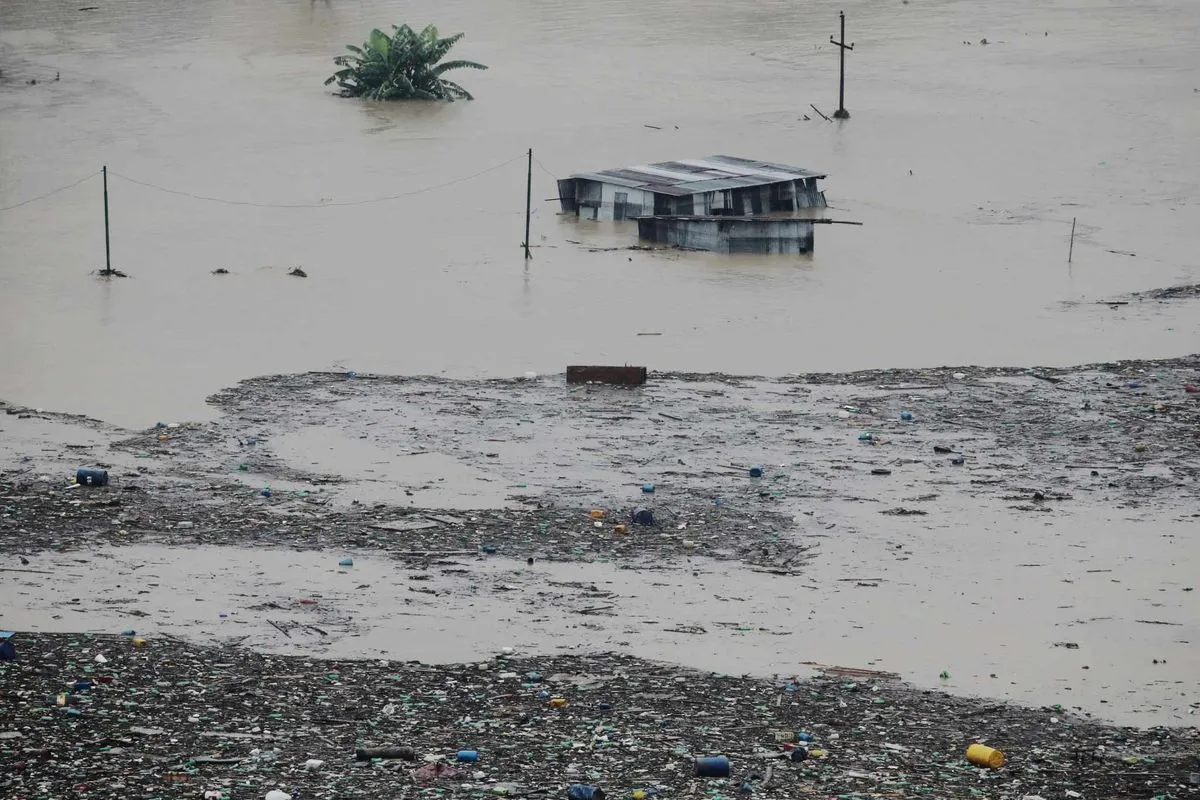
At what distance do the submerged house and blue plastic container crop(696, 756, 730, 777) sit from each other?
15.3 metres

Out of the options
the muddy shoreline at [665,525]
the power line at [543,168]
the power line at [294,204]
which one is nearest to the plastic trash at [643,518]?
the muddy shoreline at [665,525]

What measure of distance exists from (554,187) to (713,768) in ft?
63.0

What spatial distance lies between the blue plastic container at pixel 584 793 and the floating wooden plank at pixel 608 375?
8.31m

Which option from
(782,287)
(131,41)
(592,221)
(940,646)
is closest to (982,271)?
(782,287)

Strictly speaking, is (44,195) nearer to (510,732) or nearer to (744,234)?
(744,234)

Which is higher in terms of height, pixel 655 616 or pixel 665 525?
pixel 665 525

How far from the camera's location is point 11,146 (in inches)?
1085

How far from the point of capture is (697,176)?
2330 cm

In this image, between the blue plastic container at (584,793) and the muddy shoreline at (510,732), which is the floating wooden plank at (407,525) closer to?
the muddy shoreline at (510,732)

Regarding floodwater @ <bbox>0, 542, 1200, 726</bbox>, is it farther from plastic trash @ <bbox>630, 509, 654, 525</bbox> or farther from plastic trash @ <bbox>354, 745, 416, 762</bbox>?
plastic trash @ <bbox>354, 745, 416, 762</bbox>

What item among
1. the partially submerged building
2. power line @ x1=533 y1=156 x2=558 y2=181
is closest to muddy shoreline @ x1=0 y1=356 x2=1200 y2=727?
the partially submerged building

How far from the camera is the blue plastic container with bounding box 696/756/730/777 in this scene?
7352 millimetres

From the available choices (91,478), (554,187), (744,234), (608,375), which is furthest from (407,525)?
(554,187)

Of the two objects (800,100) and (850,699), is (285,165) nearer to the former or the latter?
(800,100)
